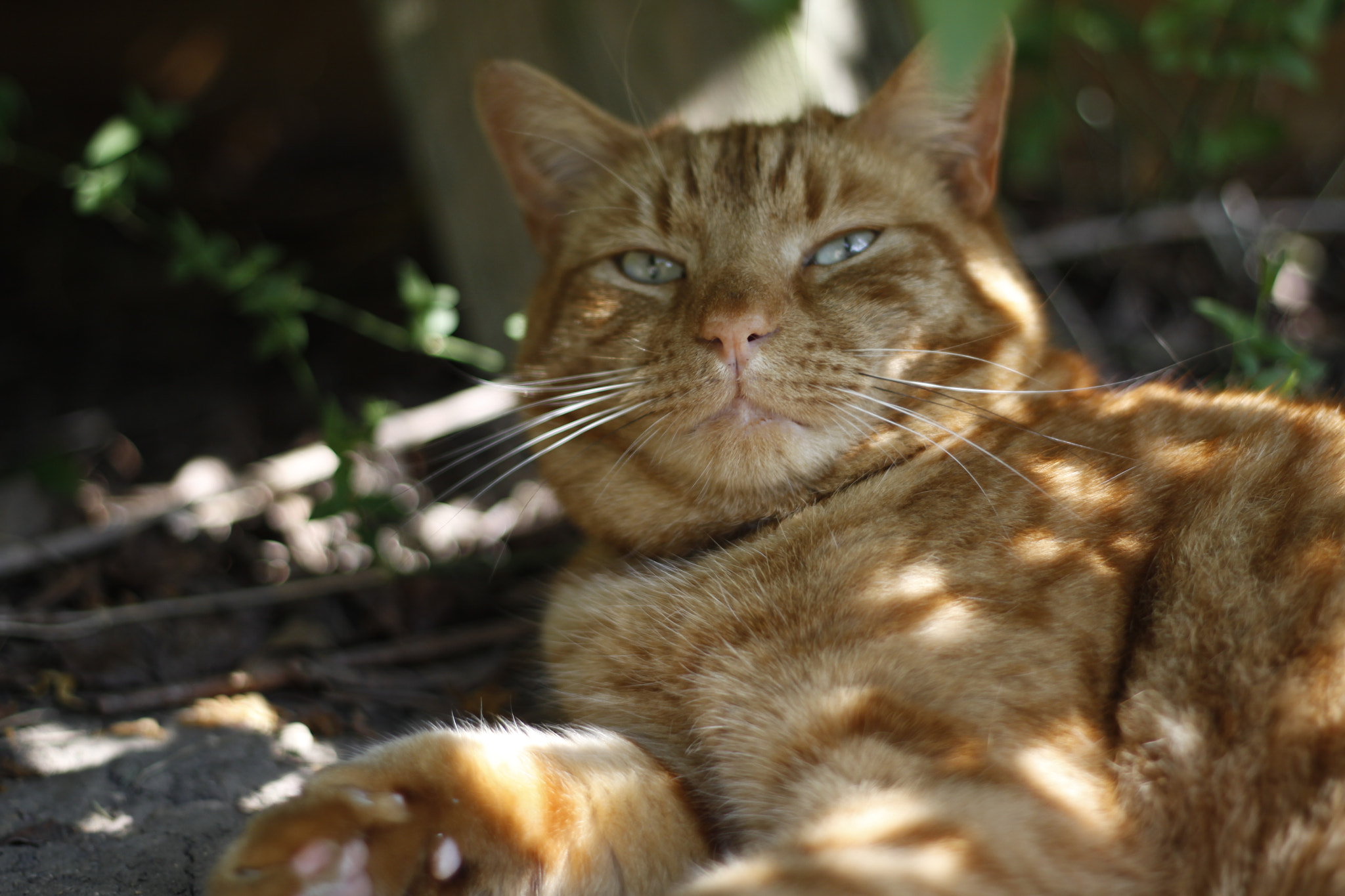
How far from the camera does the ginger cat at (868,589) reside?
5.38ft

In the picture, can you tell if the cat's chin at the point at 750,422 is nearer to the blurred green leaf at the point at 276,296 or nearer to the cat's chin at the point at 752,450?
the cat's chin at the point at 752,450

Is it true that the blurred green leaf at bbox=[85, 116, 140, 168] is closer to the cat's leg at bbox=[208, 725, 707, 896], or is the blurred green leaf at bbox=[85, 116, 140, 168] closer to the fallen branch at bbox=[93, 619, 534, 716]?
the fallen branch at bbox=[93, 619, 534, 716]

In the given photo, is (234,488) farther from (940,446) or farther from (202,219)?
(940,446)

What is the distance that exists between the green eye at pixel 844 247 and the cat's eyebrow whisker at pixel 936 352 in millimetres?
307

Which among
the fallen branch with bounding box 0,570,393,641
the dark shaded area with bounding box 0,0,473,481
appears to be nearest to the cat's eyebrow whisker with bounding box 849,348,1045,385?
the fallen branch with bounding box 0,570,393,641

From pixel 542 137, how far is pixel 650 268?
0.62m

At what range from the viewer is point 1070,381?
8.09 feet

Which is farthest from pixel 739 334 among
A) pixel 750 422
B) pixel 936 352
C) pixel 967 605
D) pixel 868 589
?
pixel 967 605

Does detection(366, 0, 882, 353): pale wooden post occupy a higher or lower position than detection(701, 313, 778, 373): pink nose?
higher

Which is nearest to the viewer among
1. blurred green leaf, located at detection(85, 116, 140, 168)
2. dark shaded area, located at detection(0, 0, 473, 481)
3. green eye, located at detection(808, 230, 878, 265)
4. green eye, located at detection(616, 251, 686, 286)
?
green eye, located at detection(808, 230, 878, 265)

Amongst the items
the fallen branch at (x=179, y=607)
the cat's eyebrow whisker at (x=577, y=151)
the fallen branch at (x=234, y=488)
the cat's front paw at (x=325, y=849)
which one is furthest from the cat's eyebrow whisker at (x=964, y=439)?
the fallen branch at (x=179, y=607)

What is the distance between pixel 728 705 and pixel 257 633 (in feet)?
6.35

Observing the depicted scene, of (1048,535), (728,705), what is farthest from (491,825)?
(1048,535)

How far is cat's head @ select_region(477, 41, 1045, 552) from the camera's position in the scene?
7.01 feet
